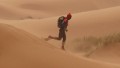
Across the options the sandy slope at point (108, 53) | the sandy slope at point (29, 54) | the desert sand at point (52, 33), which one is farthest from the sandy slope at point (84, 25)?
the sandy slope at point (29, 54)

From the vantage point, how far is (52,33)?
15.1 metres

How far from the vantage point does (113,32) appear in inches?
580

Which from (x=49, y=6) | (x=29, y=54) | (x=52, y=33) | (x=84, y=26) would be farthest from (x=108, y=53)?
(x=49, y=6)

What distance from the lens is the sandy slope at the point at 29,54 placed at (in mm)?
6328

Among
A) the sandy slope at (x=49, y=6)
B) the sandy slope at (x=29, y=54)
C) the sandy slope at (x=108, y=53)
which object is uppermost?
the sandy slope at (x=49, y=6)

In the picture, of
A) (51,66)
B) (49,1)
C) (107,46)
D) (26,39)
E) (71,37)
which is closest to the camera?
(51,66)

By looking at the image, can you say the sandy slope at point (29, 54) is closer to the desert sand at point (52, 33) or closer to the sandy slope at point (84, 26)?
the desert sand at point (52, 33)

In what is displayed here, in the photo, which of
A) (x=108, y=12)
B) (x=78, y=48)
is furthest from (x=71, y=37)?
(x=108, y=12)

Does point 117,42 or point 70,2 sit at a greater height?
point 70,2

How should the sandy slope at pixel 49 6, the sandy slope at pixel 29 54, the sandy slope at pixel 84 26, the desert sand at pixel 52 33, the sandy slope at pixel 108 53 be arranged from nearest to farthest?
the sandy slope at pixel 29 54 < the desert sand at pixel 52 33 < the sandy slope at pixel 108 53 < the sandy slope at pixel 84 26 < the sandy slope at pixel 49 6

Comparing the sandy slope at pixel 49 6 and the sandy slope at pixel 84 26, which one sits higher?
the sandy slope at pixel 49 6

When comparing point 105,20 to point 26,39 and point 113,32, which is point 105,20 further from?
point 26,39

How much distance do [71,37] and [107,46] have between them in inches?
110

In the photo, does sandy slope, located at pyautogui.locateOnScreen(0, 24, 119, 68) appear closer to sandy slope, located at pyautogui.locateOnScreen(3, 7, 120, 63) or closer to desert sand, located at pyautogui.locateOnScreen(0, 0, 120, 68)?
desert sand, located at pyautogui.locateOnScreen(0, 0, 120, 68)
